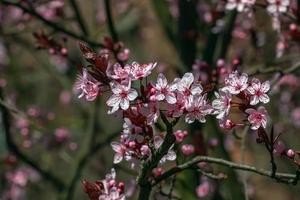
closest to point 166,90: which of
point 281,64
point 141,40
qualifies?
point 281,64

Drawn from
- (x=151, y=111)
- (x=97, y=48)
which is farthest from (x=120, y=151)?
(x=97, y=48)

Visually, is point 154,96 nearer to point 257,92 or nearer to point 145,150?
point 145,150

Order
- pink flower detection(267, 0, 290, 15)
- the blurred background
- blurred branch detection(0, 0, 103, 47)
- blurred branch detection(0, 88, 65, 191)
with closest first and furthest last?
pink flower detection(267, 0, 290, 15)
blurred branch detection(0, 0, 103, 47)
the blurred background
blurred branch detection(0, 88, 65, 191)

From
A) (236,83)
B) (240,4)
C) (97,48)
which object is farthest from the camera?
(97,48)

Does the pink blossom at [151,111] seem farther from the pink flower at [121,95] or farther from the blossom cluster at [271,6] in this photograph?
the blossom cluster at [271,6]

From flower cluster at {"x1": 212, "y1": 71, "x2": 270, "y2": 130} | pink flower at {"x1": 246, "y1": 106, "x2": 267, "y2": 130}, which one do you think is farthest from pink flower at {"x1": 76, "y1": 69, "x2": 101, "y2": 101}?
pink flower at {"x1": 246, "y1": 106, "x2": 267, "y2": 130}

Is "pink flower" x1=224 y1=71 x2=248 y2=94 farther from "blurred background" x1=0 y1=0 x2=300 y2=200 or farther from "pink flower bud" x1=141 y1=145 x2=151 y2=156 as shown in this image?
"blurred background" x1=0 y1=0 x2=300 y2=200
